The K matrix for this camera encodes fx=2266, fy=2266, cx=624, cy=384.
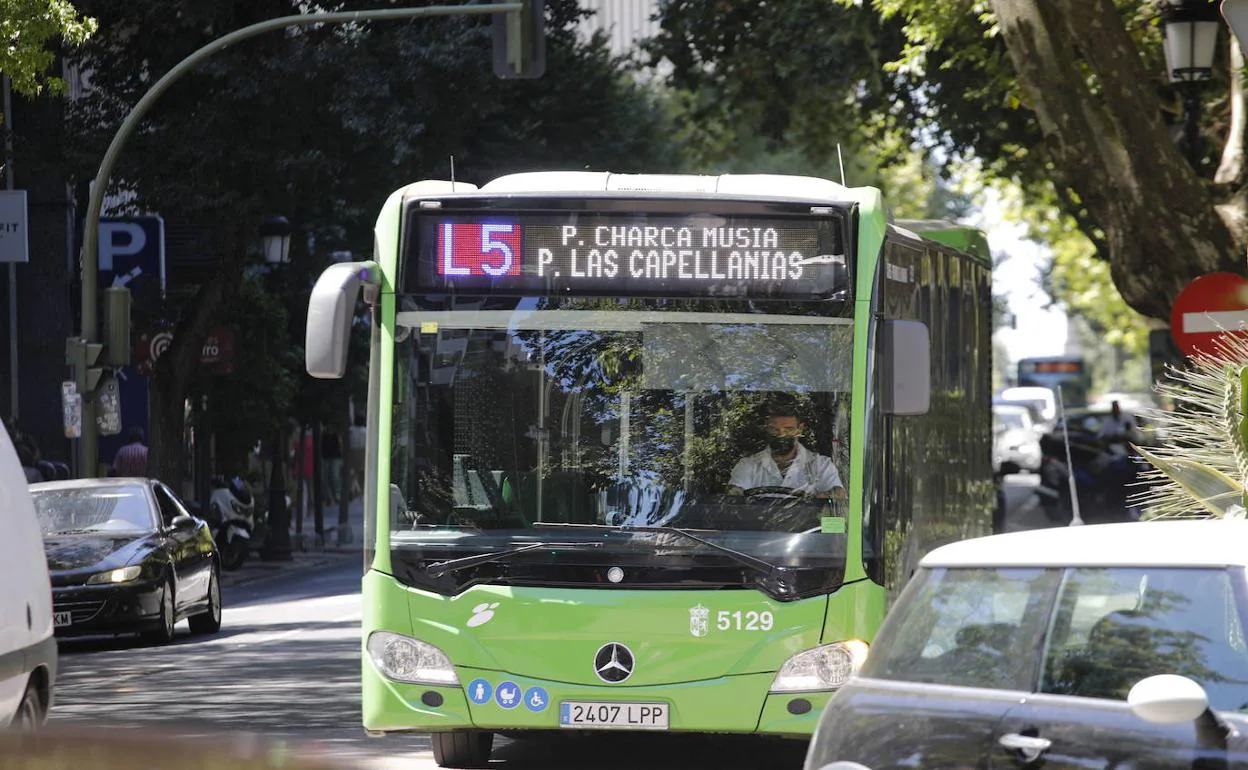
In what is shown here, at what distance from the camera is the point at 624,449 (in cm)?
984

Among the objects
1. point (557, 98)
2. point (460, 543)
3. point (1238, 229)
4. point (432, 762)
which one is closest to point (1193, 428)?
point (460, 543)

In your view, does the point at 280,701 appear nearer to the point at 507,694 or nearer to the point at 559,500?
the point at 507,694

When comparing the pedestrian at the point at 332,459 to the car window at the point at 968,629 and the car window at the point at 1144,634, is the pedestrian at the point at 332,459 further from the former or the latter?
the car window at the point at 1144,634

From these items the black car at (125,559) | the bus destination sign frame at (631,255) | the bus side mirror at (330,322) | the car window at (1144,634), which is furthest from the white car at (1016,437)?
the car window at (1144,634)

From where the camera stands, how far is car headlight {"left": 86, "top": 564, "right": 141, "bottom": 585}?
18250 mm

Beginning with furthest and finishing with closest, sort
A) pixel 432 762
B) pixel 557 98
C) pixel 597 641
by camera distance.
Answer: pixel 557 98, pixel 432 762, pixel 597 641

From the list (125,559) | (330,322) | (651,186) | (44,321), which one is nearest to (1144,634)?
(330,322)

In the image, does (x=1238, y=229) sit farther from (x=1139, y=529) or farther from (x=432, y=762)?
(x=1139, y=529)

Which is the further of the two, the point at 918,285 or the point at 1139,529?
the point at 918,285

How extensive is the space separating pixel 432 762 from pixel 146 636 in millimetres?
9294

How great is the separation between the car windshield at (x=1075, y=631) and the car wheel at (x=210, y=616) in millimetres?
15134

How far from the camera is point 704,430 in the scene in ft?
32.3

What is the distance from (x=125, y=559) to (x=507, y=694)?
9495mm

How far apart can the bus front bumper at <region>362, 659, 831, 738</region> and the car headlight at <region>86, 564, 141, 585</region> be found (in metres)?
9.11
